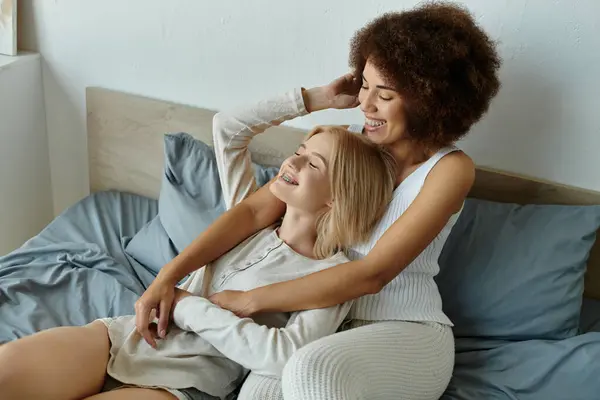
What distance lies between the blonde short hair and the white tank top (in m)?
0.02

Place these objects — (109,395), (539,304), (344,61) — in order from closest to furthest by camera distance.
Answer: (109,395)
(539,304)
(344,61)

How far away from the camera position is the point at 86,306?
1.45 m

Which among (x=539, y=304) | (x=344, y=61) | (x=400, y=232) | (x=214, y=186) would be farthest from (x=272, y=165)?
(x=539, y=304)

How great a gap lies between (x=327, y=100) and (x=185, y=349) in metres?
0.60

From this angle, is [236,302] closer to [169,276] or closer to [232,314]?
[232,314]

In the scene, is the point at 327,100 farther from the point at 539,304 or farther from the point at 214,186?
the point at 539,304

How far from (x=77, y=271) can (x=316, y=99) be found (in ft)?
2.31

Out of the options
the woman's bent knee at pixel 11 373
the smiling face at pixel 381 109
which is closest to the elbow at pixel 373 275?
the smiling face at pixel 381 109

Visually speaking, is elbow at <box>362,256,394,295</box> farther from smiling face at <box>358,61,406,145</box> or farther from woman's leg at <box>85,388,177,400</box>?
woman's leg at <box>85,388,177,400</box>

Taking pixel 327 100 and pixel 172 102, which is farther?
pixel 172 102

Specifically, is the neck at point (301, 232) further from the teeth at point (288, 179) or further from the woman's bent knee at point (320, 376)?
the woman's bent knee at point (320, 376)

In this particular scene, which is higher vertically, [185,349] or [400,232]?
[400,232]

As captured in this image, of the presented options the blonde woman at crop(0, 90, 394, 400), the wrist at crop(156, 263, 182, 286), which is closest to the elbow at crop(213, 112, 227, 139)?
the blonde woman at crop(0, 90, 394, 400)

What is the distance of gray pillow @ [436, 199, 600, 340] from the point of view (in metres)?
1.36
